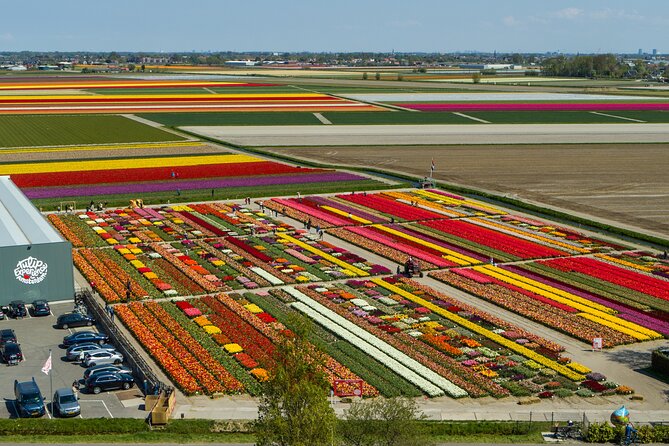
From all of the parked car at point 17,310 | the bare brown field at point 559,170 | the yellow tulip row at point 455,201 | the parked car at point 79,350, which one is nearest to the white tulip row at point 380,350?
the parked car at point 79,350

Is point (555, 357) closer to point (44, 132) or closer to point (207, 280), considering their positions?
point (207, 280)

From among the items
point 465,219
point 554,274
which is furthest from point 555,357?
point 465,219

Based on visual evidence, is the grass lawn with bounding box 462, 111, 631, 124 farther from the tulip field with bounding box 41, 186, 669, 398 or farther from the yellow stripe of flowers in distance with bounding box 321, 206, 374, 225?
the yellow stripe of flowers in distance with bounding box 321, 206, 374, 225

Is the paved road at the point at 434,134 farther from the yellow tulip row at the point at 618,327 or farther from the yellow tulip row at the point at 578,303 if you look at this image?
the yellow tulip row at the point at 618,327

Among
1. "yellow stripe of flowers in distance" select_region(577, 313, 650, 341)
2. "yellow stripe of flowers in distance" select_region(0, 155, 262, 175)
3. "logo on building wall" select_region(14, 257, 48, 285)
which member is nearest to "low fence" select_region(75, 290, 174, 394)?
"logo on building wall" select_region(14, 257, 48, 285)

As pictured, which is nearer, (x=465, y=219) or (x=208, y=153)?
(x=465, y=219)

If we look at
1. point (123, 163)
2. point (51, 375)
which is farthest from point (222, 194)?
point (51, 375)

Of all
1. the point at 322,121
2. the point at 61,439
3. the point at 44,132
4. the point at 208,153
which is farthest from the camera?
the point at 322,121

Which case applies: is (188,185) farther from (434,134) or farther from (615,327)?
(434,134)
